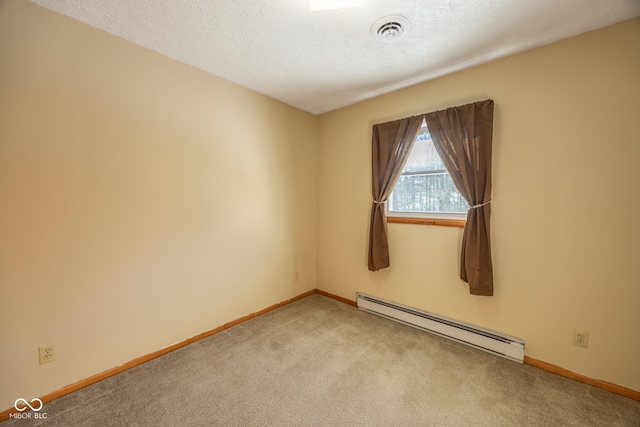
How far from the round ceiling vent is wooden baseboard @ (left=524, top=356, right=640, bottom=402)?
2672 mm

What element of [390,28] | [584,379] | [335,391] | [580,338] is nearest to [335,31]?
[390,28]

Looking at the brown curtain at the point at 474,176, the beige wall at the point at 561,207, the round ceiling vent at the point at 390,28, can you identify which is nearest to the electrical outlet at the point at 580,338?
the beige wall at the point at 561,207

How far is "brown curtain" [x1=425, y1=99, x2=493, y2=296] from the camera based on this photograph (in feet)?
6.85

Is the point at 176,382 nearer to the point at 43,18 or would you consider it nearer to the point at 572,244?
the point at 43,18

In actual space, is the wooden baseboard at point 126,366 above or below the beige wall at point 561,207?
below

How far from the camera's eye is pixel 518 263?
6.69ft

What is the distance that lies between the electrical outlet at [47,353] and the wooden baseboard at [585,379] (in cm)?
340

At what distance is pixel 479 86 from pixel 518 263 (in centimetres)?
153

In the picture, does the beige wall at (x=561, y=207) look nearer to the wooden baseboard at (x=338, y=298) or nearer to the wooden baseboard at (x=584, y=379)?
the wooden baseboard at (x=584, y=379)

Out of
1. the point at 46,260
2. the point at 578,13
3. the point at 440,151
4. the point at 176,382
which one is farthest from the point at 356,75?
the point at 176,382

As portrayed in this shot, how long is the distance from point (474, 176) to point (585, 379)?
1.64 m

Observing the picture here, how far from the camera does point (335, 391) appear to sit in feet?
5.60

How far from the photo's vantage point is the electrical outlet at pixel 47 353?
1601mm

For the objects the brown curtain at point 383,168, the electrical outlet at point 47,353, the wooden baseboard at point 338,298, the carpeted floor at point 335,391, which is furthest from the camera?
the wooden baseboard at point 338,298
